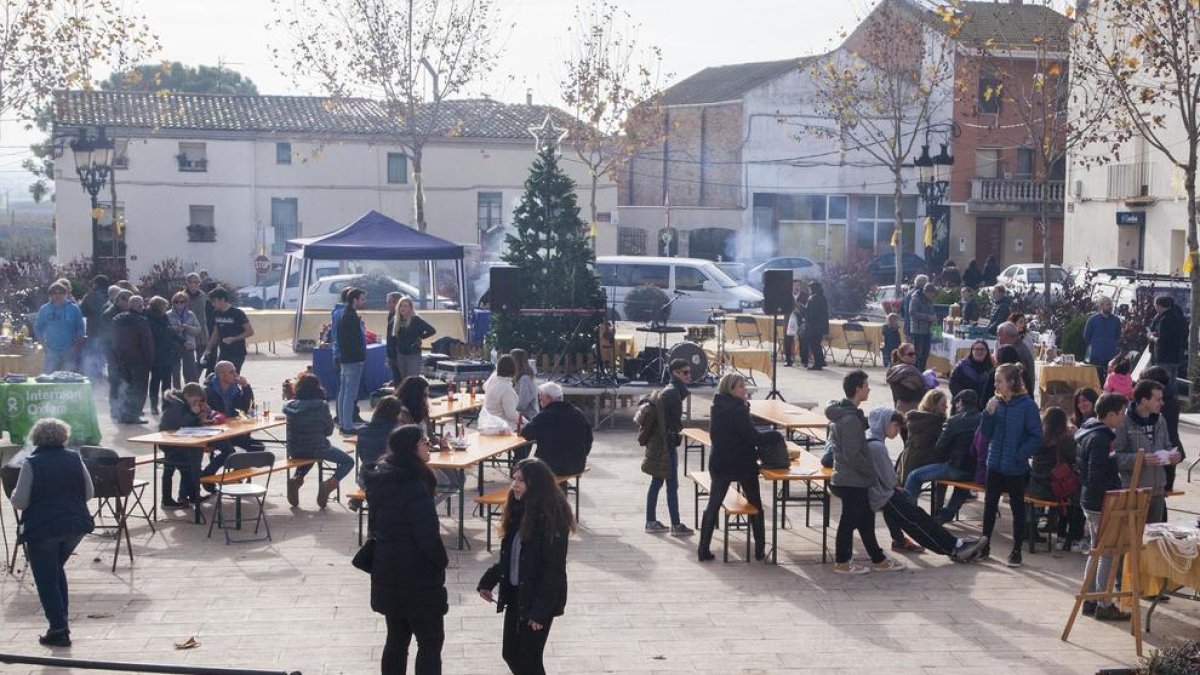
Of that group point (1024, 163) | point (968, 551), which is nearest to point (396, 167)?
point (1024, 163)

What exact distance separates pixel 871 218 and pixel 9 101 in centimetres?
3201

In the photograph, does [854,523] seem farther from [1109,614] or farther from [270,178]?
[270,178]

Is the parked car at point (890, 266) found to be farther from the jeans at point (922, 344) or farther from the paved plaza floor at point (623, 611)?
the paved plaza floor at point (623, 611)

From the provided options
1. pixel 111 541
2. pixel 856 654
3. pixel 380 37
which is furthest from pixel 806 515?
pixel 380 37

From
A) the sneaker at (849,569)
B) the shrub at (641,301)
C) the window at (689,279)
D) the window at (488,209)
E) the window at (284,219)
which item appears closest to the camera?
the sneaker at (849,569)

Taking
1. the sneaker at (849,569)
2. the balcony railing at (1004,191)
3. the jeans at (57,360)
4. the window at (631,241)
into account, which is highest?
the balcony railing at (1004,191)

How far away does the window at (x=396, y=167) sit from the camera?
46.8 metres

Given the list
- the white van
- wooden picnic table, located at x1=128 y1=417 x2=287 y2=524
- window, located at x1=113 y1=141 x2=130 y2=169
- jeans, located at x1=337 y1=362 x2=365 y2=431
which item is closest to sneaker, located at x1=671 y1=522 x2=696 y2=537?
wooden picnic table, located at x1=128 y1=417 x2=287 y2=524

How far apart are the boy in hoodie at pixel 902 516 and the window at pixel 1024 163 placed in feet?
132

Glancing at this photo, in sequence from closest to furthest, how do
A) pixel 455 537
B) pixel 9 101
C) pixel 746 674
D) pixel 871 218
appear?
pixel 746 674
pixel 455 537
pixel 9 101
pixel 871 218

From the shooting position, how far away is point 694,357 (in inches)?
688

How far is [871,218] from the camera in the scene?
48.8m

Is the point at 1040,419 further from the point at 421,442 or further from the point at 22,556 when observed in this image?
the point at 22,556

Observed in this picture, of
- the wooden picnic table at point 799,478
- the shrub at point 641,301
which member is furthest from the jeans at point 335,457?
the shrub at point 641,301
